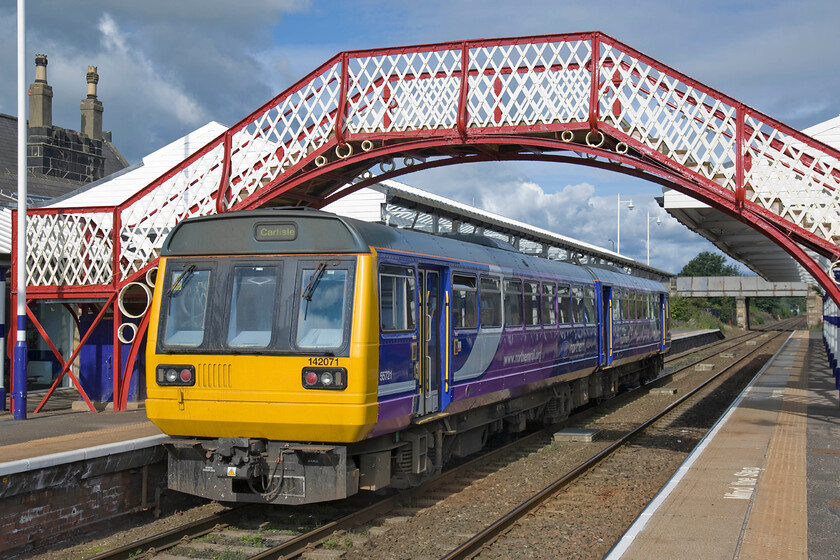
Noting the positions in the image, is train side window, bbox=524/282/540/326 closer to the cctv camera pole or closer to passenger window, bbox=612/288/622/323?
passenger window, bbox=612/288/622/323

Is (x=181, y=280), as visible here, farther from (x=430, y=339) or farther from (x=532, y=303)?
(x=532, y=303)

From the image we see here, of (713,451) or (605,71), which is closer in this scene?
(713,451)

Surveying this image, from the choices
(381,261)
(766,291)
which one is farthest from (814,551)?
(766,291)

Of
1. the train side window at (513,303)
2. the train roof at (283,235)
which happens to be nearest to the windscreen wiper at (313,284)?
the train roof at (283,235)

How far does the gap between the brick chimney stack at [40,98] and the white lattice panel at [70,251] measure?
1895 cm

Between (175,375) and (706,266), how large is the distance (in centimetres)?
14049

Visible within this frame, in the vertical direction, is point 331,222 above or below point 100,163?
below

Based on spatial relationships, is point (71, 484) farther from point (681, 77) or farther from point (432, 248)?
point (681, 77)

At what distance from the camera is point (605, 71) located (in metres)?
13.8

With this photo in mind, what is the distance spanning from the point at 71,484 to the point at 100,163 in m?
28.3

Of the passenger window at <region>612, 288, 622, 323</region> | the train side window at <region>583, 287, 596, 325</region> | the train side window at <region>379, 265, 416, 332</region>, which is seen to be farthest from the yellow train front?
the passenger window at <region>612, 288, 622, 323</region>

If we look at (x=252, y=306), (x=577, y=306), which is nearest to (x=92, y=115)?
(x=577, y=306)

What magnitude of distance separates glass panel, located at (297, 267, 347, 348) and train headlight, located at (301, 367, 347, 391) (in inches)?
9.3

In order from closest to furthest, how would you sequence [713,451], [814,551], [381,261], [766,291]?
[814,551] < [381,261] < [713,451] < [766,291]
